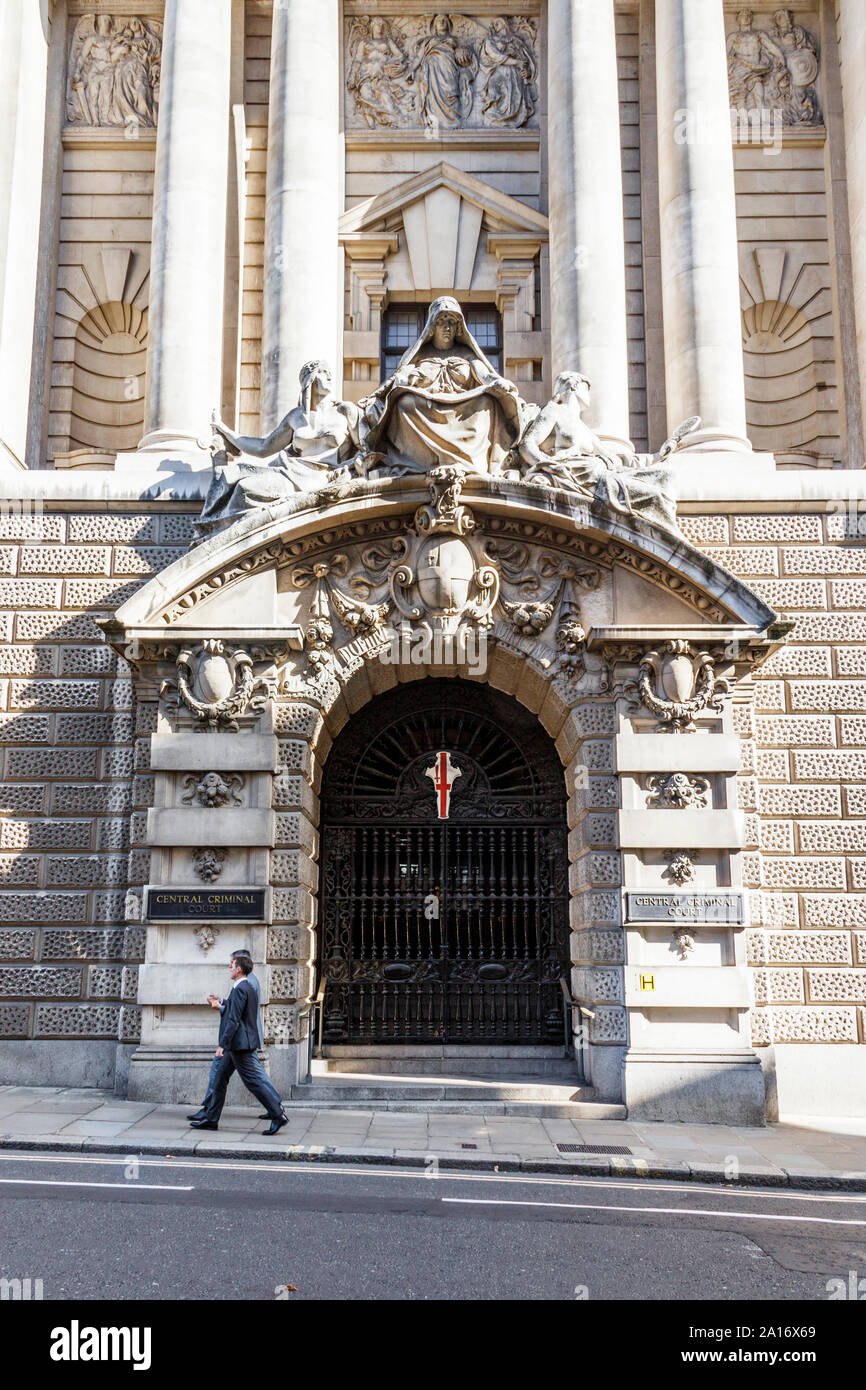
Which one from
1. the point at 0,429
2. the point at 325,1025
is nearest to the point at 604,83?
the point at 0,429

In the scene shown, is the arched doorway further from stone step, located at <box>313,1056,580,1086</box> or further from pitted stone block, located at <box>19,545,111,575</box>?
pitted stone block, located at <box>19,545,111,575</box>

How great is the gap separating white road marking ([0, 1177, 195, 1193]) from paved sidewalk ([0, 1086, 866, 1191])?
4.39 feet

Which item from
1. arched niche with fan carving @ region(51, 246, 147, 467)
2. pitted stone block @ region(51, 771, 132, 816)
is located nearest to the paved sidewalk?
pitted stone block @ region(51, 771, 132, 816)

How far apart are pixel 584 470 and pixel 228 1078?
324 inches

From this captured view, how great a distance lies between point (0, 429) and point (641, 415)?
34.8ft

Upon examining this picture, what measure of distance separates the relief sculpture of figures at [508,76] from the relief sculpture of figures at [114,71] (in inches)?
241

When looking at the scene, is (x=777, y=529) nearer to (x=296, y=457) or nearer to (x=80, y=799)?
(x=296, y=457)

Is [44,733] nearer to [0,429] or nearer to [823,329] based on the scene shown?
[0,429]

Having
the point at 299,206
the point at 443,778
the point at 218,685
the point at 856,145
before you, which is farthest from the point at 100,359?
the point at 856,145

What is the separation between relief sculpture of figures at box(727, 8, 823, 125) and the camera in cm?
2130

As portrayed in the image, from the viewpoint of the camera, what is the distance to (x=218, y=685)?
46.0 ft

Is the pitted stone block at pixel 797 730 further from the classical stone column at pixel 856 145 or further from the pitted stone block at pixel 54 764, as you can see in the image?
the pitted stone block at pixel 54 764

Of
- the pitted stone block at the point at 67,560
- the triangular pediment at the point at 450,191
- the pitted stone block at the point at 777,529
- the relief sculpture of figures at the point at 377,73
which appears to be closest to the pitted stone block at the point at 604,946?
the pitted stone block at the point at 777,529

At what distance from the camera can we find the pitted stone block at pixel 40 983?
569 inches
